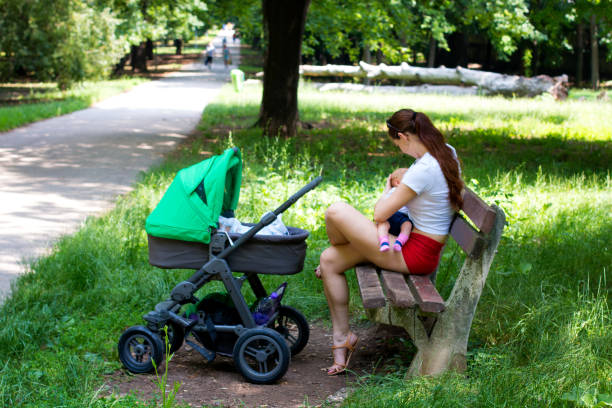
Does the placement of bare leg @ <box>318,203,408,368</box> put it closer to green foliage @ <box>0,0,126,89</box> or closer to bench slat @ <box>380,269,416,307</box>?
bench slat @ <box>380,269,416,307</box>

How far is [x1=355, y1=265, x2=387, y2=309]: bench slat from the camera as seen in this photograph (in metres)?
3.44

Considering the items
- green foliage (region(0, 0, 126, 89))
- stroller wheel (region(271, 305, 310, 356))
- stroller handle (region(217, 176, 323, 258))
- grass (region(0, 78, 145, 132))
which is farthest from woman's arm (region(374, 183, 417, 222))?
green foliage (region(0, 0, 126, 89))

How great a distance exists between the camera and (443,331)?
3.65 meters

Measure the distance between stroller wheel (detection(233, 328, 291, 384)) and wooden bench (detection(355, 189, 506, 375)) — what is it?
0.54 metres

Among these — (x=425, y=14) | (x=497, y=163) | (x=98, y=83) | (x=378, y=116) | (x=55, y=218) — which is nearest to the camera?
(x=55, y=218)

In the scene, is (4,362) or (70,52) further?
(70,52)

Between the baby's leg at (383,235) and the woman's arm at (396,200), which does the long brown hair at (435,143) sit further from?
the baby's leg at (383,235)

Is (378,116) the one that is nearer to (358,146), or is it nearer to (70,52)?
(358,146)

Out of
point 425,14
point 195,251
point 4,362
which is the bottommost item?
point 4,362

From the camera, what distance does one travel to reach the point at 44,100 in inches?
862

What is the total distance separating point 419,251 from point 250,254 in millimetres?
989

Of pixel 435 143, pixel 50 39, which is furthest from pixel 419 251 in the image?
pixel 50 39

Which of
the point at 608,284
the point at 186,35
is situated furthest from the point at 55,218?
the point at 186,35

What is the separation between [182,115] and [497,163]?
10628 millimetres
